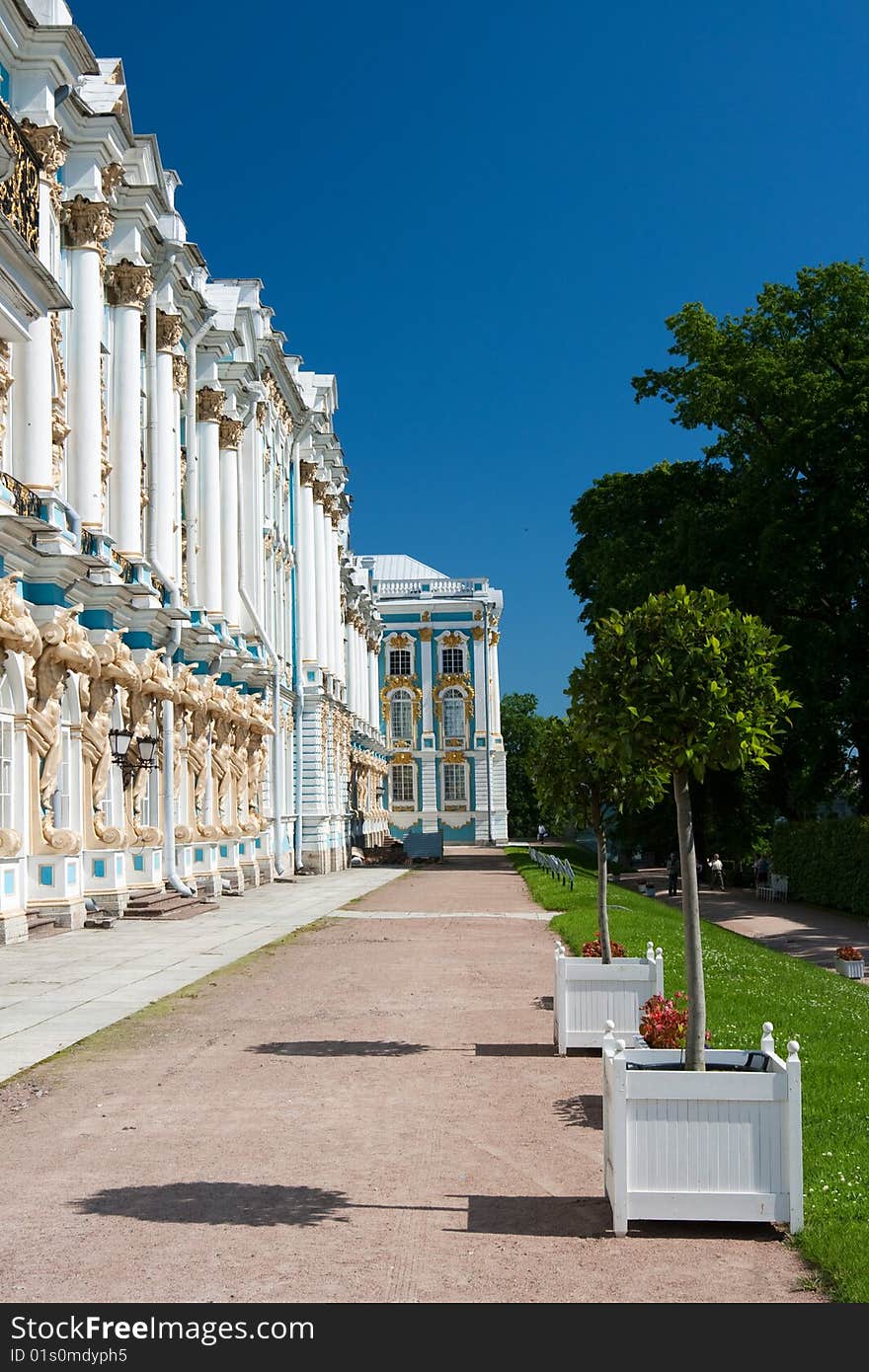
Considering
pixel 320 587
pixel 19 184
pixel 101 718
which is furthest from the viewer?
pixel 320 587

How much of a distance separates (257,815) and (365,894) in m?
5.29

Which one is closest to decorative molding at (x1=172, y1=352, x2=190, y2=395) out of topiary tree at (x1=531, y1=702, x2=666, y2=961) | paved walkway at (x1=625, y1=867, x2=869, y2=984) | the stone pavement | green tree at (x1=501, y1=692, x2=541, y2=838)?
the stone pavement

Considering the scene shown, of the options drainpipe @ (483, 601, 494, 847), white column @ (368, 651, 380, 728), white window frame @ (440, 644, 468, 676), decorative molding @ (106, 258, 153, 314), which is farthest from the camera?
white window frame @ (440, 644, 468, 676)

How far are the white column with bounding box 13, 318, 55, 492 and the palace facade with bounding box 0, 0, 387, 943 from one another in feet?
0.11

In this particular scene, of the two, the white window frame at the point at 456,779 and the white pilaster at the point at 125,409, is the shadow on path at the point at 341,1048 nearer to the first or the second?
the white pilaster at the point at 125,409

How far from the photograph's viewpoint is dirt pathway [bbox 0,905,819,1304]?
513 centimetres

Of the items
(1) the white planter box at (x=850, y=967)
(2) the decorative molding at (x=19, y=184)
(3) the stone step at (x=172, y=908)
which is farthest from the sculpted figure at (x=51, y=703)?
(1) the white planter box at (x=850, y=967)

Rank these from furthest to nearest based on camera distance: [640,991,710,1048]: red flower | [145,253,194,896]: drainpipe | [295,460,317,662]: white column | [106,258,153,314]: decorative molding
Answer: [295,460,317,662]: white column < [106,258,153,314]: decorative molding < [145,253,194,896]: drainpipe < [640,991,710,1048]: red flower

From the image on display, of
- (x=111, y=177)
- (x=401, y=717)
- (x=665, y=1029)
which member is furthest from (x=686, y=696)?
(x=401, y=717)

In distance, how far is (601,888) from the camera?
11.9 m

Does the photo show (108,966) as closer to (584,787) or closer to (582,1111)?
(584,787)

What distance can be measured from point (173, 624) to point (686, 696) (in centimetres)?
2002

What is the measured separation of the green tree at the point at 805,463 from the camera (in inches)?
1196

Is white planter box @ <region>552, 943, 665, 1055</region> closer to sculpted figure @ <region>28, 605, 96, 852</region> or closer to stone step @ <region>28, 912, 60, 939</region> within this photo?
stone step @ <region>28, 912, 60, 939</region>
